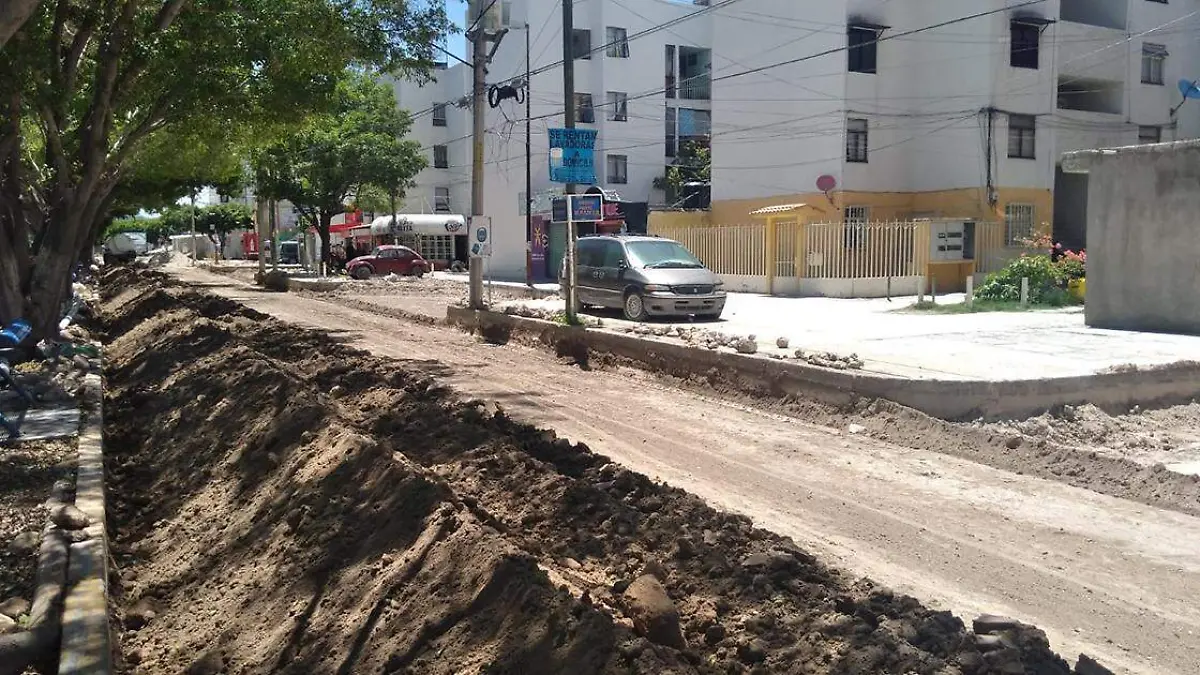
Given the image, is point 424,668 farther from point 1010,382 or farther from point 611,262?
point 611,262

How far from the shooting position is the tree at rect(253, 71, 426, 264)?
36031mm

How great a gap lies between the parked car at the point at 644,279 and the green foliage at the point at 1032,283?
6.78 metres

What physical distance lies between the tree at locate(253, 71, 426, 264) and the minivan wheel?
19.6m

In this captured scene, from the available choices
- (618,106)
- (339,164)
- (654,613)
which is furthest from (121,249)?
(654,613)

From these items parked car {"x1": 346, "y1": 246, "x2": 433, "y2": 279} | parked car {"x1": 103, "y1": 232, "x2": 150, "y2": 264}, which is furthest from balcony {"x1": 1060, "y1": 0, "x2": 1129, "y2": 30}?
parked car {"x1": 103, "y1": 232, "x2": 150, "y2": 264}

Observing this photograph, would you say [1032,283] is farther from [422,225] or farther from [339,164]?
[422,225]

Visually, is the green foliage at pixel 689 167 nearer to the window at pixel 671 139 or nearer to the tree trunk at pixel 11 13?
the window at pixel 671 139

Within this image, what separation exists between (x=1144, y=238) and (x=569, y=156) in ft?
31.6

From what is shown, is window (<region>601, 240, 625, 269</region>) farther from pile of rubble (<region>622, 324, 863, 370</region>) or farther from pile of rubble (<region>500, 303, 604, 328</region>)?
pile of rubble (<region>622, 324, 863, 370</region>)

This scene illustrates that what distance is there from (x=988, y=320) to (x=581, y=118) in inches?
1181

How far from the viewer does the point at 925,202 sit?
30.9 metres

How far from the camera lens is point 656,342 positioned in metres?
13.7

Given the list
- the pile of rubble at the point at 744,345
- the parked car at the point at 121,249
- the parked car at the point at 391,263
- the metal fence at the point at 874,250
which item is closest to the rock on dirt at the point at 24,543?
the pile of rubble at the point at 744,345

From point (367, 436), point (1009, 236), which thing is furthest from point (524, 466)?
point (1009, 236)
